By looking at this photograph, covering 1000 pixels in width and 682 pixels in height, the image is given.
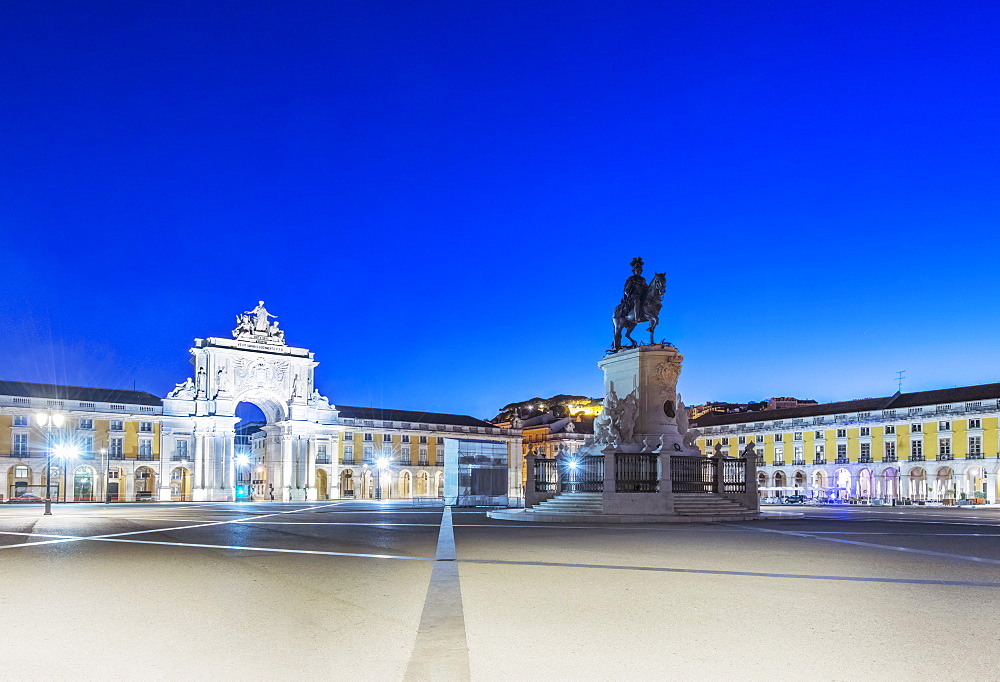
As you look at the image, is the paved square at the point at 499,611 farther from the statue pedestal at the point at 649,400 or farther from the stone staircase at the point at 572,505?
the statue pedestal at the point at 649,400

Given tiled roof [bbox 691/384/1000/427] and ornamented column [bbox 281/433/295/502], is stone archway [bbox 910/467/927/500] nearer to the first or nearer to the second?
tiled roof [bbox 691/384/1000/427]

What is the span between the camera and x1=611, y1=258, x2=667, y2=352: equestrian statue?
28.7 m

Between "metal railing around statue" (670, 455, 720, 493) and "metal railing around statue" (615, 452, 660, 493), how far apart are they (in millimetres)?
571

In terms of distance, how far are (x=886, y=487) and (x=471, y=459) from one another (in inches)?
2068

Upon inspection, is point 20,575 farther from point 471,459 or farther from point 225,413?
point 225,413

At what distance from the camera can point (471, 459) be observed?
44.9 m

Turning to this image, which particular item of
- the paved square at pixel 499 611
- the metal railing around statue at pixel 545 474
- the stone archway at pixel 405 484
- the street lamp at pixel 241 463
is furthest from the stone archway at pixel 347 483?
the paved square at pixel 499 611

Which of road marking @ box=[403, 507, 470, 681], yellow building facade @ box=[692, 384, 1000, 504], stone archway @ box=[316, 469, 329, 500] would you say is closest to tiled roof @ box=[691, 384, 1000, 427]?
yellow building facade @ box=[692, 384, 1000, 504]

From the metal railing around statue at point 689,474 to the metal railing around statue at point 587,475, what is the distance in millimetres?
2326

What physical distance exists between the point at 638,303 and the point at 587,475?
6.47 meters

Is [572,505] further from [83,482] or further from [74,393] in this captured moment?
[74,393]

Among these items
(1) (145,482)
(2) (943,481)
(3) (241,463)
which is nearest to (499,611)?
(1) (145,482)

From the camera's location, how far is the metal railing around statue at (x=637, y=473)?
25594 millimetres

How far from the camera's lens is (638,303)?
28812mm
